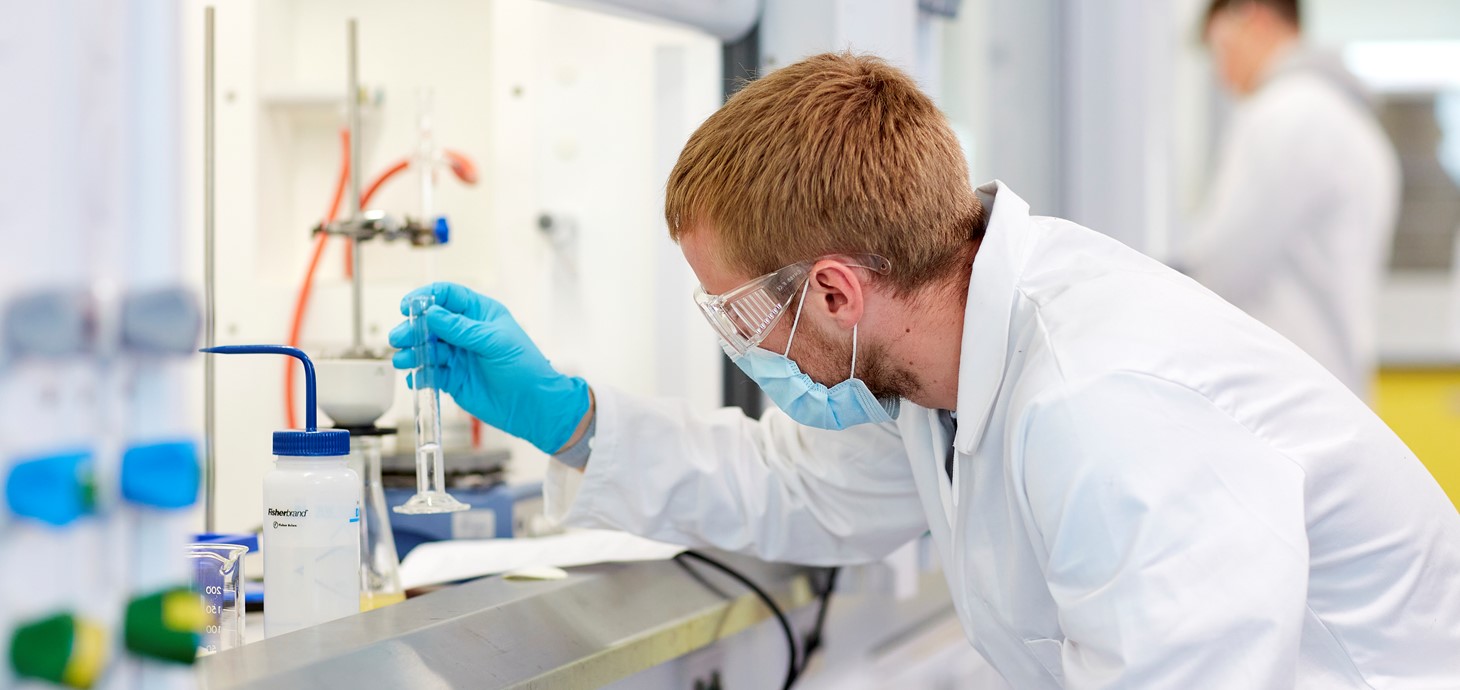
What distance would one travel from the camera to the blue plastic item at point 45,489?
19.7 inches

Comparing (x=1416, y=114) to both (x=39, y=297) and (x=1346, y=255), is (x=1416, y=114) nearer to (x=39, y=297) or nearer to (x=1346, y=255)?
(x=1346, y=255)

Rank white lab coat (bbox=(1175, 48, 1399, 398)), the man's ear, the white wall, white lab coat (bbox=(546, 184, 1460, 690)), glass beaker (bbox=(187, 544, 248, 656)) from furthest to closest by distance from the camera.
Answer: white lab coat (bbox=(1175, 48, 1399, 398)), the white wall, the man's ear, glass beaker (bbox=(187, 544, 248, 656)), white lab coat (bbox=(546, 184, 1460, 690))

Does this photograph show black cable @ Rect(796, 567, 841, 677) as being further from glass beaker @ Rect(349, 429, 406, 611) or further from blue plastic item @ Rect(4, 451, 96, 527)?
blue plastic item @ Rect(4, 451, 96, 527)

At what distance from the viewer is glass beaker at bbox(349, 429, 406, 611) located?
3.59 ft

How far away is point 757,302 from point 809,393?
0.10m

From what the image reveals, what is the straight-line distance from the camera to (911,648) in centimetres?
168

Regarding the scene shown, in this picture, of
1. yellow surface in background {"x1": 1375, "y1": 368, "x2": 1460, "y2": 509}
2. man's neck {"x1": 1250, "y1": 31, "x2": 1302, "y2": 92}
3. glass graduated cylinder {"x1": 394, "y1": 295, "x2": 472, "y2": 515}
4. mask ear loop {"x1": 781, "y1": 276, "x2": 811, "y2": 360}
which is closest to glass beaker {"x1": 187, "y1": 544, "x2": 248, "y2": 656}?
glass graduated cylinder {"x1": 394, "y1": 295, "x2": 472, "y2": 515}

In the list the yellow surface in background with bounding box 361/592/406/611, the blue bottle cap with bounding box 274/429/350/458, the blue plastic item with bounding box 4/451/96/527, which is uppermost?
the blue plastic item with bounding box 4/451/96/527

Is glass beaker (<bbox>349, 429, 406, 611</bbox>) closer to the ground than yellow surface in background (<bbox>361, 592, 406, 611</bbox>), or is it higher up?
higher up

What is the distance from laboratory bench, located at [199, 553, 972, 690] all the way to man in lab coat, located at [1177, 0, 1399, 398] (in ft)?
5.10

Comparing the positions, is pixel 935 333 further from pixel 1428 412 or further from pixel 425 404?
pixel 1428 412

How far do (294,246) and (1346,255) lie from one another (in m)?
2.16

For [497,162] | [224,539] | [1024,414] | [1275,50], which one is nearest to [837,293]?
[1024,414]

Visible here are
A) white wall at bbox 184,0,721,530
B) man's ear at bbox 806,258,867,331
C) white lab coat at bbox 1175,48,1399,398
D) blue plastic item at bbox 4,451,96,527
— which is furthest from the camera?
white lab coat at bbox 1175,48,1399,398
